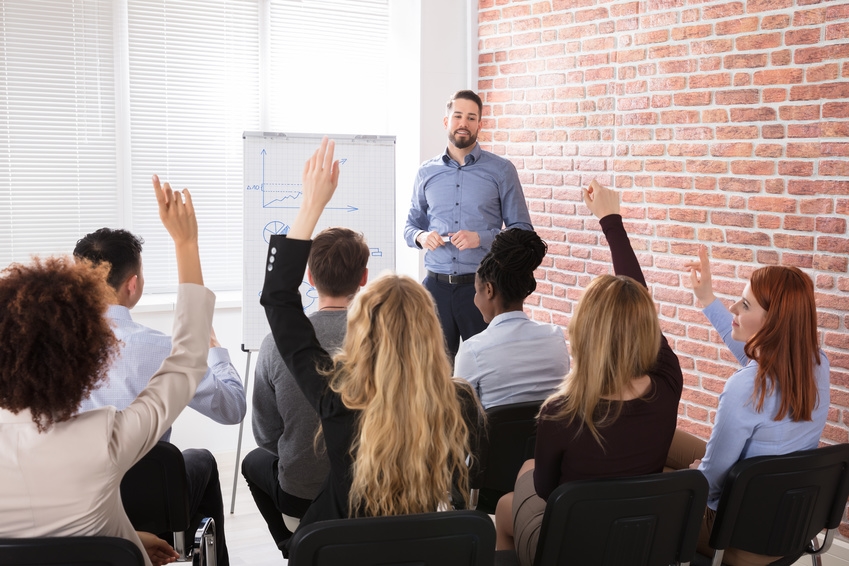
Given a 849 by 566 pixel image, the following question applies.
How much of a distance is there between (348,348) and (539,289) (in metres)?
3.32

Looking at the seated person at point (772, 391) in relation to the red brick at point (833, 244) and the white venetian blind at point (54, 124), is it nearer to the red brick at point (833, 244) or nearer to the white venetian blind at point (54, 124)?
the red brick at point (833, 244)

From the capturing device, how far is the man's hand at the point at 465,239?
4043 millimetres

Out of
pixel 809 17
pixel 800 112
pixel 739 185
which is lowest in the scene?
pixel 739 185

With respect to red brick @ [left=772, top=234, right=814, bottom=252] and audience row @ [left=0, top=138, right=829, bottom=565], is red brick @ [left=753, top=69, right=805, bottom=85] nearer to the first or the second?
red brick @ [left=772, top=234, right=814, bottom=252]

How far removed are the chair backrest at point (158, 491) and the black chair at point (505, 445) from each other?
0.82 metres

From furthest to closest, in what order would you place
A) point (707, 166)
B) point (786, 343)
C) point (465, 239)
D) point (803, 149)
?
point (465, 239) → point (707, 166) → point (803, 149) → point (786, 343)

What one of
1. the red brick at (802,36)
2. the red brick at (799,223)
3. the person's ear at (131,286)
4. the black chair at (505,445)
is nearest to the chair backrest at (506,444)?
the black chair at (505,445)

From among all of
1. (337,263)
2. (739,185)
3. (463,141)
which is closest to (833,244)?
(739,185)

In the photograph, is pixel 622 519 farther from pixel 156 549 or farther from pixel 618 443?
pixel 156 549

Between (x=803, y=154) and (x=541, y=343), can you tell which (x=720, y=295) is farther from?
(x=541, y=343)

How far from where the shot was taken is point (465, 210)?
440cm

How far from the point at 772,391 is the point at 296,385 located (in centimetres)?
135

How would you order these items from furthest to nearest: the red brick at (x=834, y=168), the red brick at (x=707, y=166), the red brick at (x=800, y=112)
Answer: the red brick at (x=707, y=166), the red brick at (x=800, y=112), the red brick at (x=834, y=168)

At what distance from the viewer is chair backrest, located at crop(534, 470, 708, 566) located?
182cm
